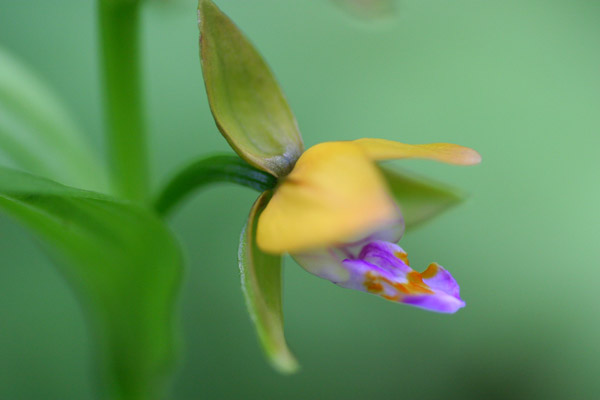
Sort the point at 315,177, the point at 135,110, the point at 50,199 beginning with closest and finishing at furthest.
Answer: the point at 315,177 < the point at 50,199 < the point at 135,110

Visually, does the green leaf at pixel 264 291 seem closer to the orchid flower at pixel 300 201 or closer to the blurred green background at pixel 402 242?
the orchid flower at pixel 300 201

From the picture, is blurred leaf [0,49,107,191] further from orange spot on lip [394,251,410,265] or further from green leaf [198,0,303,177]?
orange spot on lip [394,251,410,265]

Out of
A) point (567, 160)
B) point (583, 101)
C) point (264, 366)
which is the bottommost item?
point (264, 366)

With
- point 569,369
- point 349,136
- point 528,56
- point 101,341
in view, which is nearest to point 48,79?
point 349,136

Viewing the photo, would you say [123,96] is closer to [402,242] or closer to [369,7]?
[369,7]

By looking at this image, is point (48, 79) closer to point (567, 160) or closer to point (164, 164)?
point (164, 164)
